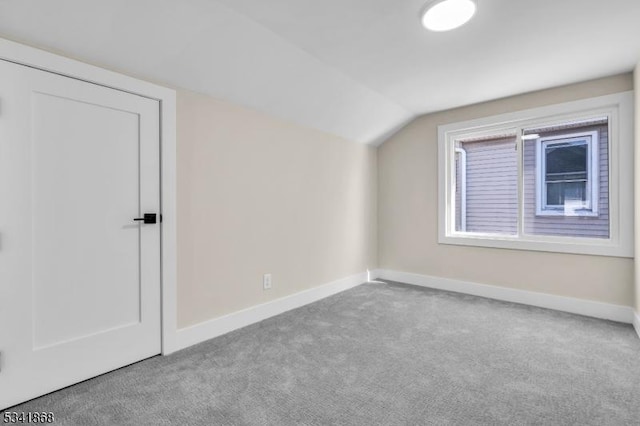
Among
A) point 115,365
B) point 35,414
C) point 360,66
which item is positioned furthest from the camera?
point 360,66

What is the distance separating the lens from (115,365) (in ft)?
6.65

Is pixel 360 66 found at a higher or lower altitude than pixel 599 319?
higher

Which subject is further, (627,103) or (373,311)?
(373,311)

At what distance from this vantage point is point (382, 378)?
1.93 metres

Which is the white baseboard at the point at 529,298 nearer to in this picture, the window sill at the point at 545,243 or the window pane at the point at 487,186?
the window sill at the point at 545,243

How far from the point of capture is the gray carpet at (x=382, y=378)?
159 centimetres

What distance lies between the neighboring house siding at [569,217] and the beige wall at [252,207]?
2.03 m

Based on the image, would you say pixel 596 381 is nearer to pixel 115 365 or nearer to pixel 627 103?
pixel 627 103

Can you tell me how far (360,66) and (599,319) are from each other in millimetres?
3276

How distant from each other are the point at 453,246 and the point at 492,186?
87 cm

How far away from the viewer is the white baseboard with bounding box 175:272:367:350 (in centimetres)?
239

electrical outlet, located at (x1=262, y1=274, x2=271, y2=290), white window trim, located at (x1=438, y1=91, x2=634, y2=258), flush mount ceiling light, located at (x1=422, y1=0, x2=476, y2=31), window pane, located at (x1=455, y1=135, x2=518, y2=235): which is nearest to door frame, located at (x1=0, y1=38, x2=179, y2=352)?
electrical outlet, located at (x1=262, y1=274, x2=271, y2=290)

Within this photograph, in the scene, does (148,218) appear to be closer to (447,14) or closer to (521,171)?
(447,14)

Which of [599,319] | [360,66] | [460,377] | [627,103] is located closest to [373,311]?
[460,377]
